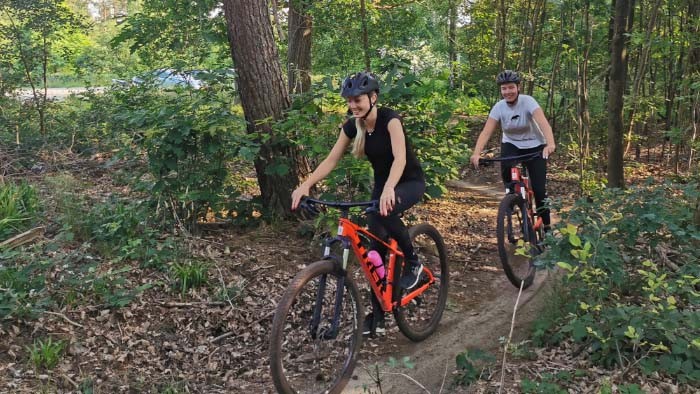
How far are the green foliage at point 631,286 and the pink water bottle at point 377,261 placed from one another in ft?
4.18

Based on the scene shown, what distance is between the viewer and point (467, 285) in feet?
20.5

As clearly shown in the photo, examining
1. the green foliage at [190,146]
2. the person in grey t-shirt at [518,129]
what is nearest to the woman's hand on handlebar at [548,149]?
the person in grey t-shirt at [518,129]

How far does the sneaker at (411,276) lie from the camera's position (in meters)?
4.70

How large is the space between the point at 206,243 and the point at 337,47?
7.60 metres

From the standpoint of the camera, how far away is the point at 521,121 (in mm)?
6070

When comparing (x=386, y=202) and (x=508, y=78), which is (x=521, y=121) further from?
(x=386, y=202)

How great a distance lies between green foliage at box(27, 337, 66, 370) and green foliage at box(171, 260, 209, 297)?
4.01ft

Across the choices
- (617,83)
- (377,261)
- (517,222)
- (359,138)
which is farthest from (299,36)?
(377,261)

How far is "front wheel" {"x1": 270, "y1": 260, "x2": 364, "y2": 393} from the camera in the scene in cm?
363

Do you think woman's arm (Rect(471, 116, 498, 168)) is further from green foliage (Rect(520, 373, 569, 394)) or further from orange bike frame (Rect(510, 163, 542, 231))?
green foliage (Rect(520, 373, 569, 394))

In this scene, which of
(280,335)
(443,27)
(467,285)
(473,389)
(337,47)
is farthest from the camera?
(443,27)

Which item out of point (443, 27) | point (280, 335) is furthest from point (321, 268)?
point (443, 27)

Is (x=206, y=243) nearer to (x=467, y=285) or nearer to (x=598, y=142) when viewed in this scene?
(x=467, y=285)

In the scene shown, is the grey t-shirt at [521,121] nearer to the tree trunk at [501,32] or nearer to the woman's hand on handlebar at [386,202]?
the woman's hand on handlebar at [386,202]
